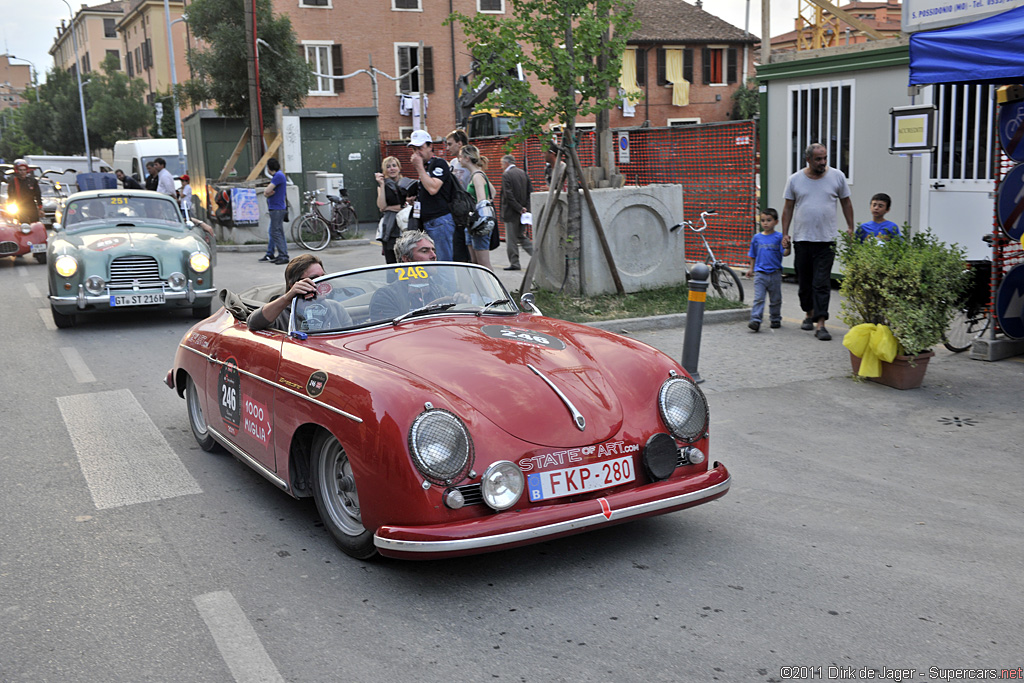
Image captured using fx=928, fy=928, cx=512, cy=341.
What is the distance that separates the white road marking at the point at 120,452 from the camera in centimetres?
538

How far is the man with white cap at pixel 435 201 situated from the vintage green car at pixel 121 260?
124 inches

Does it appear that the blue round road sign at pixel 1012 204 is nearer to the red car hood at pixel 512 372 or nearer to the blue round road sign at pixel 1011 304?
the blue round road sign at pixel 1011 304

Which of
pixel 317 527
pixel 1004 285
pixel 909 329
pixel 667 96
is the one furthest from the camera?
pixel 667 96

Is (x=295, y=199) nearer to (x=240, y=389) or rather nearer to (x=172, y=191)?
(x=172, y=191)

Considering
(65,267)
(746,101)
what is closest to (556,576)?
(65,267)

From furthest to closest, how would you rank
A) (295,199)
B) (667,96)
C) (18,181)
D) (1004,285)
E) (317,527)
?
(667,96) → (295,199) → (18,181) → (1004,285) → (317,527)

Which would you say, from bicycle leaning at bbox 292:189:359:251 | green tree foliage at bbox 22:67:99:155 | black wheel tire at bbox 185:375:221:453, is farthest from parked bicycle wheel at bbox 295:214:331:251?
green tree foliage at bbox 22:67:99:155

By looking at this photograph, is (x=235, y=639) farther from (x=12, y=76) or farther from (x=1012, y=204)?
(x=12, y=76)

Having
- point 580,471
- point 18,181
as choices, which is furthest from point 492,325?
point 18,181

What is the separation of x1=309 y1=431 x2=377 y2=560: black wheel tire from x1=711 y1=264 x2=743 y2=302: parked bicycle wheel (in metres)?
7.86

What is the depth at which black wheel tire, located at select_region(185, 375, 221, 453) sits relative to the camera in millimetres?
6066

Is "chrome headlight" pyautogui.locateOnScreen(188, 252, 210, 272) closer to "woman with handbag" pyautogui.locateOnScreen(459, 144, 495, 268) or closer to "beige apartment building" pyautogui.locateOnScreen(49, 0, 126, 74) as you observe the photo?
"woman with handbag" pyautogui.locateOnScreen(459, 144, 495, 268)

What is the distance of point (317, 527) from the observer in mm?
4738

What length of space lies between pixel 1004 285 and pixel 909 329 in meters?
1.60
